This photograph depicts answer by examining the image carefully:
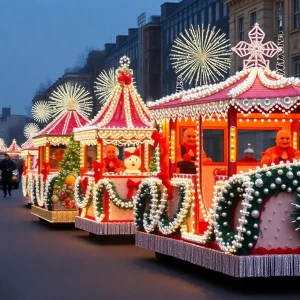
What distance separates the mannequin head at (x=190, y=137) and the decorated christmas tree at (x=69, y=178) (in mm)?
8209

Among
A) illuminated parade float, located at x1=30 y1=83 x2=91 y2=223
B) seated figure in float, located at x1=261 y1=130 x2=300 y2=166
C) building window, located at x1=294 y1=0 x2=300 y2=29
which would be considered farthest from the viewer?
building window, located at x1=294 y1=0 x2=300 y2=29

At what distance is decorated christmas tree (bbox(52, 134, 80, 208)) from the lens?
23.5m

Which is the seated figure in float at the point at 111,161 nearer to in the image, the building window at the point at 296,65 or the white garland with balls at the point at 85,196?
the white garland with balls at the point at 85,196

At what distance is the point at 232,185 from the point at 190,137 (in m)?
3.72

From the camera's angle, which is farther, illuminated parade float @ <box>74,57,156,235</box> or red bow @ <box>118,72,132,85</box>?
red bow @ <box>118,72,132,85</box>

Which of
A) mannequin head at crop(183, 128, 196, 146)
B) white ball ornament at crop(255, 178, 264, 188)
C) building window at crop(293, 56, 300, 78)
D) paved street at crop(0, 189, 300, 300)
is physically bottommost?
paved street at crop(0, 189, 300, 300)

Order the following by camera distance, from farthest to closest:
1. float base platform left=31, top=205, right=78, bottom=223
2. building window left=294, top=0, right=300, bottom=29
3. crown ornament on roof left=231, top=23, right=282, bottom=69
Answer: building window left=294, top=0, right=300, bottom=29, float base platform left=31, top=205, right=78, bottom=223, crown ornament on roof left=231, top=23, right=282, bottom=69

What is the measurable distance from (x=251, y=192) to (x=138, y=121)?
31.5 feet

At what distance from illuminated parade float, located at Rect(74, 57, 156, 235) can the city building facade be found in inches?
779

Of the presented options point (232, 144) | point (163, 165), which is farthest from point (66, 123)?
point (232, 144)

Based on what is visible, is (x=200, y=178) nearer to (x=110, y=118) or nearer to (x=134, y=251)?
(x=134, y=251)

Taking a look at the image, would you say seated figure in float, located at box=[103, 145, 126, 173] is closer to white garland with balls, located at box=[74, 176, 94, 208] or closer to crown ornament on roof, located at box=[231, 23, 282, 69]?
white garland with balls, located at box=[74, 176, 94, 208]

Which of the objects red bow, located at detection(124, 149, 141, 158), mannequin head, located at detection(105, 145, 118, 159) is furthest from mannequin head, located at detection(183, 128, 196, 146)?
mannequin head, located at detection(105, 145, 118, 159)

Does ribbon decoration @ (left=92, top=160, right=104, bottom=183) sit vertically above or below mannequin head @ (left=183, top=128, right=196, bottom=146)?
below
